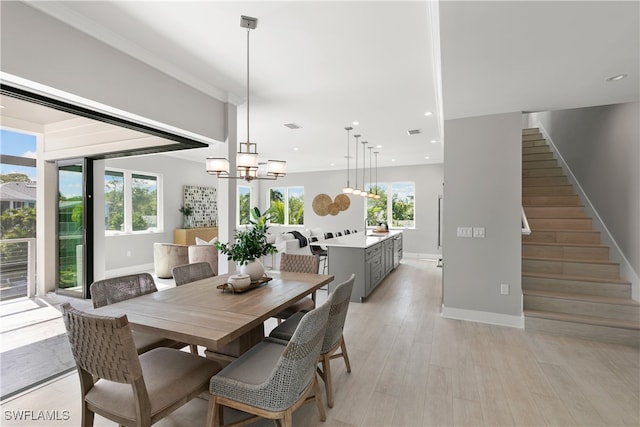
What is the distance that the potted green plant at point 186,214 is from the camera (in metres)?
7.66

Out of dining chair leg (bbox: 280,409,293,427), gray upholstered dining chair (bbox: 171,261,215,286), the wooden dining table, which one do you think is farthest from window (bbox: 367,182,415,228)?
dining chair leg (bbox: 280,409,293,427)

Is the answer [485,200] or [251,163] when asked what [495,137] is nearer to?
[485,200]

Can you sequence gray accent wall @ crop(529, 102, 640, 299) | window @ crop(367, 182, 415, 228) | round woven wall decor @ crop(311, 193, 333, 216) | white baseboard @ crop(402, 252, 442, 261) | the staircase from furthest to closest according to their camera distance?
round woven wall decor @ crop(311, 193, 333, 216) → window @ crop(367, 182, 415, 228) → white baseboard @ crop(402, 252, 442, 261) → gray accent wall @ crop(529, 102, 640, 299) → the staircase

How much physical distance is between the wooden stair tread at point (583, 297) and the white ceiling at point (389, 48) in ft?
7.19

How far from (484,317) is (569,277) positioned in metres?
1.19

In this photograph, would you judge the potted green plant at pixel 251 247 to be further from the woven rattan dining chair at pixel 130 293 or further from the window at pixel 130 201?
the window at pixel 130 201

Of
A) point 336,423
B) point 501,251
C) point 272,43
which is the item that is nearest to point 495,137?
point 501,251

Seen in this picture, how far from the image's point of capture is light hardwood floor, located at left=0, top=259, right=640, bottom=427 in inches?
Result: 78.7

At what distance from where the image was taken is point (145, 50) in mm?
2746

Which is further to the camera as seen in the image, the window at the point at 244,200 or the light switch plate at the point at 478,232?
the window at the point at 244,200

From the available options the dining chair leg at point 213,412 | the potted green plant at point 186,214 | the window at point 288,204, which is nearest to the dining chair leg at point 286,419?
the dining chair leg at point 213,412

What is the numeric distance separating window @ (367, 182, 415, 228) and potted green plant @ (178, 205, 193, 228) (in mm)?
5209

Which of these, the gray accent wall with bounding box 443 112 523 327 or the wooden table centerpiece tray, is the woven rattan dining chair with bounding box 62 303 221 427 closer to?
the wooden table centerpiece tray

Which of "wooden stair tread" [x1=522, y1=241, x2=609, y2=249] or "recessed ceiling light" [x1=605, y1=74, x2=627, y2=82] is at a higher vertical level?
"recessed ceiling light" [x1=605, y1=74, x2=627, y2=82]
